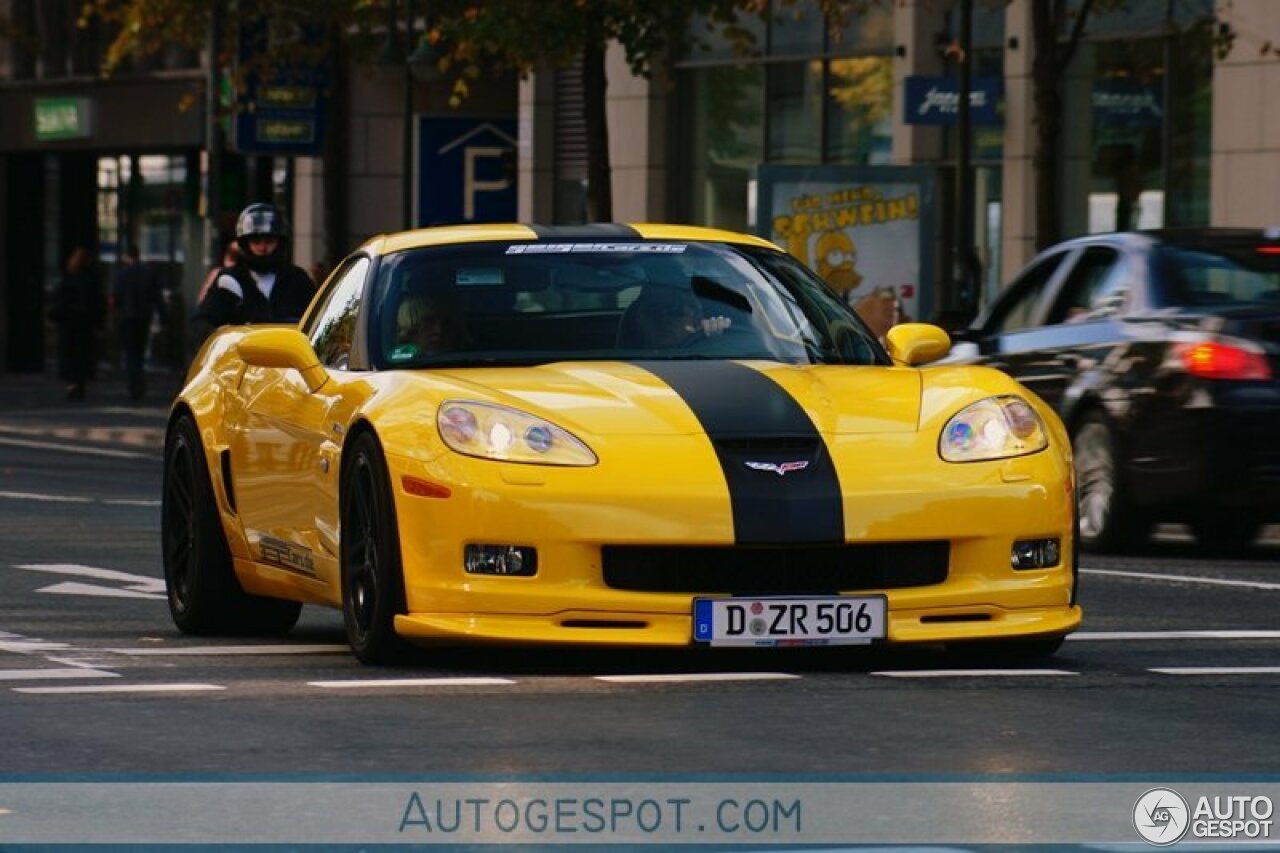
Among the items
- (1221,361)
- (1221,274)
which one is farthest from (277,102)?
(1221,361)

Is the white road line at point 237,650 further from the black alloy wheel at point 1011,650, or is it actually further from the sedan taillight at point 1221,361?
the sedan taillight at point 1221,361

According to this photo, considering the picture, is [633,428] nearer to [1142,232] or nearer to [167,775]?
[167,775]

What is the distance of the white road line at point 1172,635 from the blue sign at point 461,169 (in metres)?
22.6

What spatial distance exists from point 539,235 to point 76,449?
59.7 feet

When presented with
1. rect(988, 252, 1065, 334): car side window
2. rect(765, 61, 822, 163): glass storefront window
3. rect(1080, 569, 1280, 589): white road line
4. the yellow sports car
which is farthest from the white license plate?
rect(765, 61, 822, 163): glass storefront window

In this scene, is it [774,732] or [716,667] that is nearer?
[774,732]

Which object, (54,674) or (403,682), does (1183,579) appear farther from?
(54,674)

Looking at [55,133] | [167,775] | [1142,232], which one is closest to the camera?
[167,775]

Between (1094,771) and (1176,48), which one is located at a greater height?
(1176,48)

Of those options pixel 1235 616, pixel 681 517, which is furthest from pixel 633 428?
pixel 1235 616

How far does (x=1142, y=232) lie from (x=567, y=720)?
864 cm

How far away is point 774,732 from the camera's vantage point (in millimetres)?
8297

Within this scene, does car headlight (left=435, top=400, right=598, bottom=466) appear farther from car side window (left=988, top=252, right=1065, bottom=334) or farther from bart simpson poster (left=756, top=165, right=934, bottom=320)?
bart simpson poster (left=756, top=165, right=934, bottom=320)

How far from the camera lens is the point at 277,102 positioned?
1432 inches
